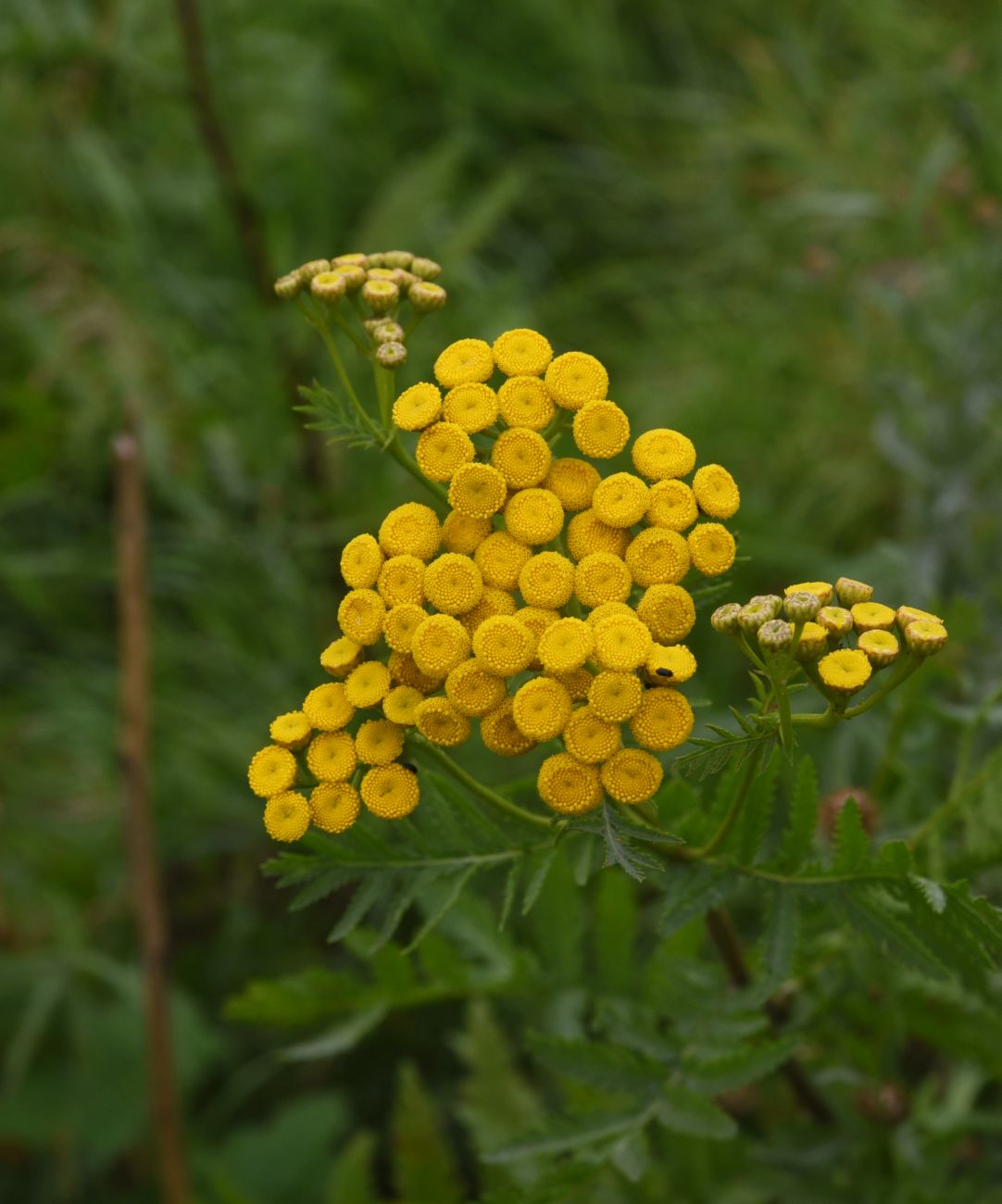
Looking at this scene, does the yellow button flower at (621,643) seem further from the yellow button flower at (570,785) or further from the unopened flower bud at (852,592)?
the unopened flower bud at (852,592)

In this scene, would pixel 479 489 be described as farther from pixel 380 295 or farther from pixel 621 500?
pixel 380 295

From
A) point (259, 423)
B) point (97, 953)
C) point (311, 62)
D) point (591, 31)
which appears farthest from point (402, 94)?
point (97, 953)

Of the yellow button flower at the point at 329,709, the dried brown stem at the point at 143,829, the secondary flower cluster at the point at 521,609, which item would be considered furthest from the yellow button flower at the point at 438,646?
the dried brown stem at the point at 143,829

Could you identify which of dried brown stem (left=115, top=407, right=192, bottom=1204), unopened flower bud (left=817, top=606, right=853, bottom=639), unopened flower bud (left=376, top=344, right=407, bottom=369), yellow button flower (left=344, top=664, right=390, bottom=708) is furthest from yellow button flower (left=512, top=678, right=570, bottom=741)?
dried brown stem (left=115, top=407, right=192, bottom=1204)

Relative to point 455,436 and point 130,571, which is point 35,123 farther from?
point 455,436

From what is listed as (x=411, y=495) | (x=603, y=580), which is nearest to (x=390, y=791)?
(x=603, y=580)

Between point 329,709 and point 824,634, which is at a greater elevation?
point 824,634
